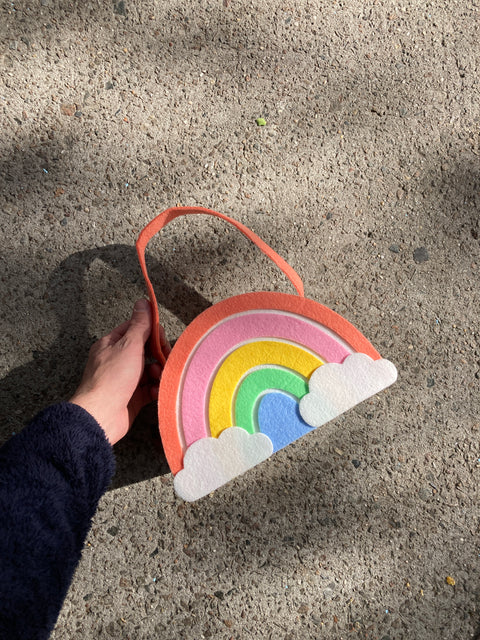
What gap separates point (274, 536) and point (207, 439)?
12.5 inches

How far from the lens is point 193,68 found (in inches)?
45.6

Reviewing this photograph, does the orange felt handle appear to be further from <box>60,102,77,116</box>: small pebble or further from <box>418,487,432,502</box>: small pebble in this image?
<box>418,487,432,502</box>: small pebble

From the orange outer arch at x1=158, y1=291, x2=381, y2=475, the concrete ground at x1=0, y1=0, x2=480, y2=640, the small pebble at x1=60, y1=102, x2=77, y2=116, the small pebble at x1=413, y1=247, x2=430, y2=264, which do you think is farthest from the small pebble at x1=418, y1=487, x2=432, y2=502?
the small pebble at x1=60, y1=102, x2=77, y2=116

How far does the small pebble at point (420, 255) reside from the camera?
1.15 meters

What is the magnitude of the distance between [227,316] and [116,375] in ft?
0.86

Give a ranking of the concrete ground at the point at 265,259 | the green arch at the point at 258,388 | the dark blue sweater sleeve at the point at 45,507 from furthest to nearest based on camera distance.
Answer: the concrete ground at the point at 265,259, the green arch at the point at 258,388, the dark blue sweater sleeve at the point at 45,507

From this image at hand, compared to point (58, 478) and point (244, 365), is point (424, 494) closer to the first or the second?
point (244, 365)

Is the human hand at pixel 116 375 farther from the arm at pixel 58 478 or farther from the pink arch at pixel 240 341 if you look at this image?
the pink arch at pixel 240 341

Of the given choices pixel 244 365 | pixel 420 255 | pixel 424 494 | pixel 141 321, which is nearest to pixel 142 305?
pixel 141 321

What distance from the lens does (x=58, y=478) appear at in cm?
85

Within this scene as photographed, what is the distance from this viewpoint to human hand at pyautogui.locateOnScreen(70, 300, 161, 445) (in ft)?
3.19

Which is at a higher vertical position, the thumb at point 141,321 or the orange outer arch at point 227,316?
the thumb at point 141,321

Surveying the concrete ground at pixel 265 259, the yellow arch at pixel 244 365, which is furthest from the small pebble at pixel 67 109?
the yellow arch at pixel 244 365

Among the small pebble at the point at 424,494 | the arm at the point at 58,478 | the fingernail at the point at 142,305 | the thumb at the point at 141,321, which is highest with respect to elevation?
the fingernail at the point at 142,305
